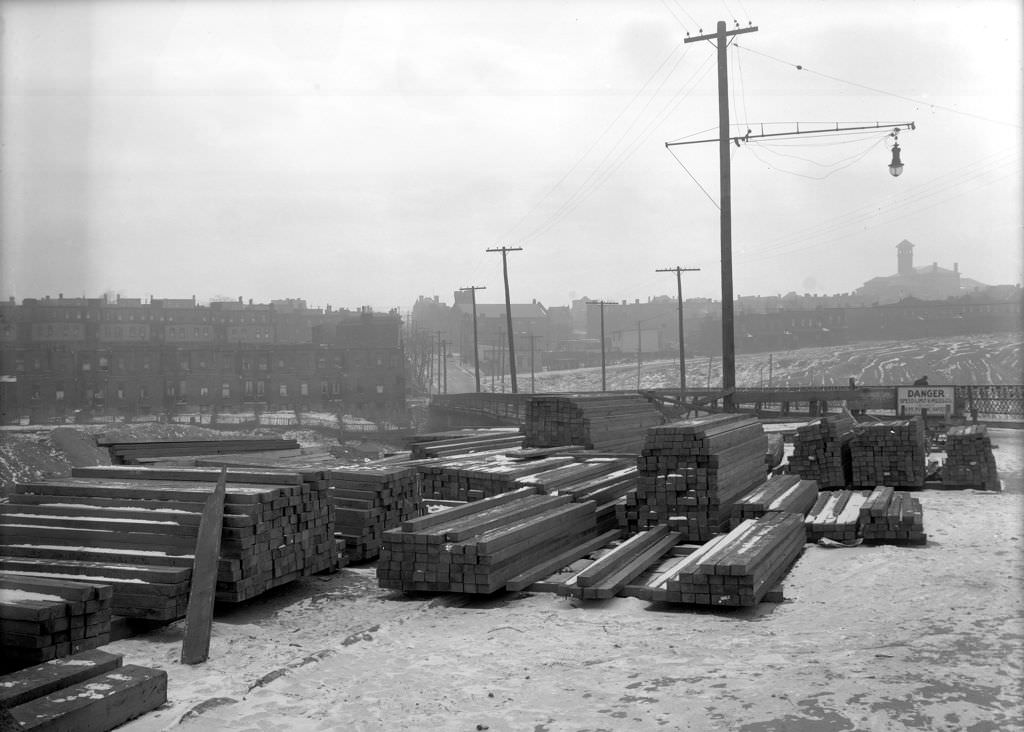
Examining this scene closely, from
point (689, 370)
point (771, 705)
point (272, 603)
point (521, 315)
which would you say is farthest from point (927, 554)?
point (521, 315)

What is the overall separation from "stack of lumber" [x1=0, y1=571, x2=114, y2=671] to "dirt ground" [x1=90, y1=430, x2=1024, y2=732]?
64 cm

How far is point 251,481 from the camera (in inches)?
348

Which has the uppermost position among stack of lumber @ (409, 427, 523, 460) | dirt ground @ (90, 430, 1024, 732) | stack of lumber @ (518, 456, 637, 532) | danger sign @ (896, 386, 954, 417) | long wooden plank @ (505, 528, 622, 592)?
danger sign @ (896, 386, 954, 417)

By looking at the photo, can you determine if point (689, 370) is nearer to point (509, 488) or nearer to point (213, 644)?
point (509, 488)

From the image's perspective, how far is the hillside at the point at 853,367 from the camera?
65.8 meters

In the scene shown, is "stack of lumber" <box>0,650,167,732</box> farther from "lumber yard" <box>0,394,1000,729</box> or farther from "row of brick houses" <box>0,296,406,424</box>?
"row of brick houses" <box>0,296,406,424</box>

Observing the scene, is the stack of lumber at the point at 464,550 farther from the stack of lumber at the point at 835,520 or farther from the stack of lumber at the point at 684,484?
the stack of lumber at the point at 835,520

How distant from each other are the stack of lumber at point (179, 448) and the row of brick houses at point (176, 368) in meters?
35.8

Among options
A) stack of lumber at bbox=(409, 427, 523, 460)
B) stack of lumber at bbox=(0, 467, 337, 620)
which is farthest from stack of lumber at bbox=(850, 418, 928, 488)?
stack of lumber at bbox=(0, 467, 337, 620)

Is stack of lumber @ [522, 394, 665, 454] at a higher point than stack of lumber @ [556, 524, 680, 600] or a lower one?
higher

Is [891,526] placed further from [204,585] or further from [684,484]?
[204,585]

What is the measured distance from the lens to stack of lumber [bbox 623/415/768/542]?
10875mm

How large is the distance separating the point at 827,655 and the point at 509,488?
20.5 ft

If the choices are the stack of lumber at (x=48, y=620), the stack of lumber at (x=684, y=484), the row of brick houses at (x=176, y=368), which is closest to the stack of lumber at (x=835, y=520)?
the stack of lumber at (x=684, y=484)
